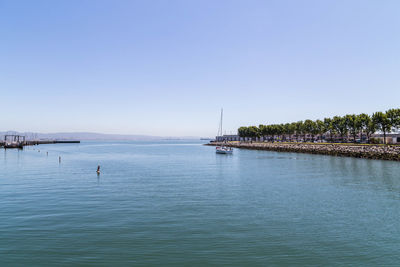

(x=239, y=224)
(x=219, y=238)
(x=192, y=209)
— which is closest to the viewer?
(x=219, y=238)

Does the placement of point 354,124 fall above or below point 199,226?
above

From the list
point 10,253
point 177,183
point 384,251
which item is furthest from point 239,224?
point 177,183

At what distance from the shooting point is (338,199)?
29.7 metres

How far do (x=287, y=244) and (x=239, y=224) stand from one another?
457cm

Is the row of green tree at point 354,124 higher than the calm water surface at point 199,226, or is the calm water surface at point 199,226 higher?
the row of green tree at point 354,124

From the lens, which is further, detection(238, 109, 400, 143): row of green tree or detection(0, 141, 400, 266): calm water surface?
detection(238, 109, 400, 143): row of green tree

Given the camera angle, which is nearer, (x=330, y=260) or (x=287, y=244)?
(x=330, y=260)

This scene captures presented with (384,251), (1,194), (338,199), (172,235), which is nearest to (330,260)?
(384,251)

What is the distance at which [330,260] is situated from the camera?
1477cm

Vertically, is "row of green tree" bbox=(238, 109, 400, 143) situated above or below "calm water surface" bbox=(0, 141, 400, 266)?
above

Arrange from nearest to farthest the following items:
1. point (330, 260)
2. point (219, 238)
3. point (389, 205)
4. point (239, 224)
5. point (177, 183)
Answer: point (330, 260)
point (219, 238)
point (239, 224)
point (389, 205)
point (177, 183)

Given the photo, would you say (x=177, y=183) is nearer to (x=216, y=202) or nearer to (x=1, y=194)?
(x=216, y=202)

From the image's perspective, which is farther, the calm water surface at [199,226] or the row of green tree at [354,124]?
the row of green tree at [354,124]

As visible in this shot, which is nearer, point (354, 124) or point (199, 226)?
point (199, 226)
